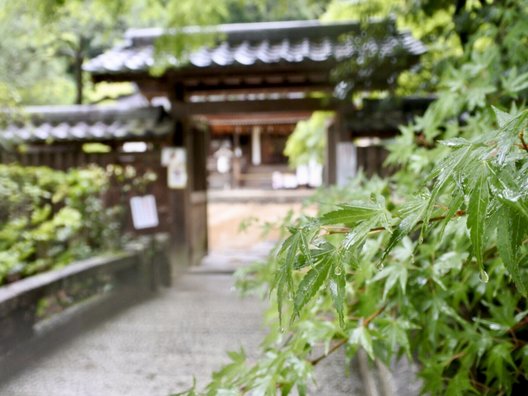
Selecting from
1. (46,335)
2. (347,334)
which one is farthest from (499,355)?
(46,335)

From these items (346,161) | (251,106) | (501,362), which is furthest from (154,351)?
(251,106)

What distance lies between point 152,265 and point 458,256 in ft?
17.2

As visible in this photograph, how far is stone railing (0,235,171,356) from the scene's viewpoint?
3.60m

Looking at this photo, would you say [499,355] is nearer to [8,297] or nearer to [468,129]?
[468,129]

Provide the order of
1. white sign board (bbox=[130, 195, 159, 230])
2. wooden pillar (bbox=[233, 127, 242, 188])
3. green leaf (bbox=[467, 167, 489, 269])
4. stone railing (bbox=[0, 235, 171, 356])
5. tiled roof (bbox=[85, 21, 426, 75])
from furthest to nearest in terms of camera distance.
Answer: wooden pillar (bbox=[233, 127, 242, 188])
white sign board (bbox=[130, 195, 159, 230])
tiled roof (bbox=[85, 21, 426, 75])
stone railing (bbox=[0, 235, 171, 356])
green leaf (bbox=[467, 167, 489, 269])

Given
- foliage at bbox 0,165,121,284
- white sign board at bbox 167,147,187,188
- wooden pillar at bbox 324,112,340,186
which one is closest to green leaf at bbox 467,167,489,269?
foliage at bbox 0,165,121,284

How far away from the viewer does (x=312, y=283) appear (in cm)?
85

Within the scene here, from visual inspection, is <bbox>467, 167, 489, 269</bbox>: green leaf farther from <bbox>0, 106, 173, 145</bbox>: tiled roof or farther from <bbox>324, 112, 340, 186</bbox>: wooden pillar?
<bbox>0, 106, 173, 145</bbox>: tiled roof

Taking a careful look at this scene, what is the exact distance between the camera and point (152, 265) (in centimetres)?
636

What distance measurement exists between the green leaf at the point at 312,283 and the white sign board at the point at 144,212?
255 inches

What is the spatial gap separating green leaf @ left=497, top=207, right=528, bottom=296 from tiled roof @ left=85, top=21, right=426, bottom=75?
4.60 meters

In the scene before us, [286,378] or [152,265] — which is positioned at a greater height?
[286,378]

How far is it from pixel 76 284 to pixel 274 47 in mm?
4491

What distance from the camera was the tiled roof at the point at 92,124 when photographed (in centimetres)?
712
